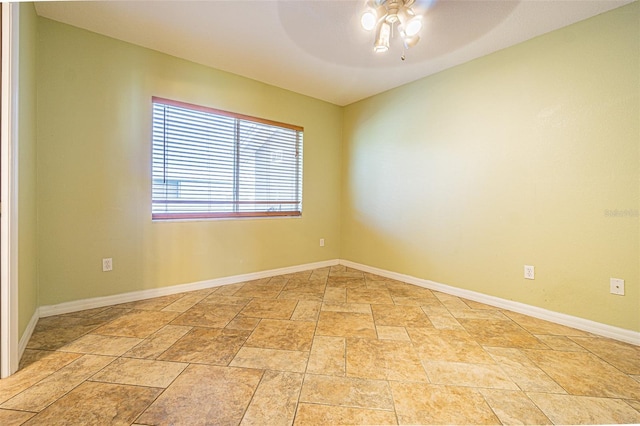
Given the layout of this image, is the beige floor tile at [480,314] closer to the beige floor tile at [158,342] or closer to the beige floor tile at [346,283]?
the beige floor tile at [346,283]

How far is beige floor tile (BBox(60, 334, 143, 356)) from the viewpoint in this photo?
1757mm

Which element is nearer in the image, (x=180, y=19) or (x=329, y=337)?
(x=329, y=337)

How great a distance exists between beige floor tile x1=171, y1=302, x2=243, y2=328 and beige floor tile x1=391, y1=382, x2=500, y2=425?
4.66 feet

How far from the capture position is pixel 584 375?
1578 mm

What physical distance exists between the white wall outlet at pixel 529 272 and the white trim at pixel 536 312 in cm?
26

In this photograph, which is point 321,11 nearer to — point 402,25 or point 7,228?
point 402,25

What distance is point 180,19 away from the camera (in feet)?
7.32

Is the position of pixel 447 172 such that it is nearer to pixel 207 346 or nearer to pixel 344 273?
pixel 344 273

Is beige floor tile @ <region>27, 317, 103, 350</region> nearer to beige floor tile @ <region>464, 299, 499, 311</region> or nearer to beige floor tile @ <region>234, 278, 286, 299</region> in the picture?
beige floor tile @ <region>234, 278, 286, 299</region>

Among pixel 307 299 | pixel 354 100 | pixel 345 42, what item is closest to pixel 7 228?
pixel 307 299

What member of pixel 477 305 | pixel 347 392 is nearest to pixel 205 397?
pixel 347 392

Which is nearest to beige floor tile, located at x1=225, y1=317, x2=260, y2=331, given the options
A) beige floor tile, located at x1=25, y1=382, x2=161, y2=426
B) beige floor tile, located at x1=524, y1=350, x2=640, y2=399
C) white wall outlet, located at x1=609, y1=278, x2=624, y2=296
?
beige floor tile, located at x1=25, y1=382, x2=161, y2=426

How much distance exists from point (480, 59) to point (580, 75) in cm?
85

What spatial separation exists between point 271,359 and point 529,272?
2.34m
